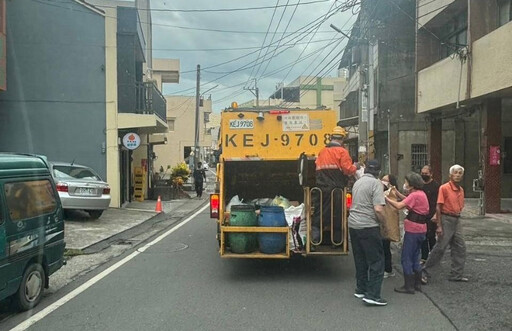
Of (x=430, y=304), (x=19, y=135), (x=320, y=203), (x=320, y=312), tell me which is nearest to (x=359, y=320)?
(x=320, y=312)

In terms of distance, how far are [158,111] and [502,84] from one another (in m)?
14.2

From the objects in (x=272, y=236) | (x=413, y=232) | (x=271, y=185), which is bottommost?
(x=272, y=236)

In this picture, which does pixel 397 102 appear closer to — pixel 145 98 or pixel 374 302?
pixel 145 98

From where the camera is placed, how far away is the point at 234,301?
637 centimetres

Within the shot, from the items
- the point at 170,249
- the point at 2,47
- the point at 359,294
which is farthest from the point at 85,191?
the point at 359,294

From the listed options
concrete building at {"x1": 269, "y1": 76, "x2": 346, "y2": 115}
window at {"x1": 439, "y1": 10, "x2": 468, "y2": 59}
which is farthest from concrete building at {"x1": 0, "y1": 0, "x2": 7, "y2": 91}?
concrete building at {"x1": 269, "y1": 76, "x2": 346, "y2": 115}

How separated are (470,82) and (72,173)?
11600mm

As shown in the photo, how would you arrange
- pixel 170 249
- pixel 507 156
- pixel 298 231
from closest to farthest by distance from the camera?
pixel 298 231 < pixel 170 249 < pixel 507 156

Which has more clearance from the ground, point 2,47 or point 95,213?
point 2,47

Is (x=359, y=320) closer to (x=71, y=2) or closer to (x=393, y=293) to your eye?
(x=393, y=293)

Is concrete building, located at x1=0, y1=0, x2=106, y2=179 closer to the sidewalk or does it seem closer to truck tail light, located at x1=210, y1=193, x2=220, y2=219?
the sidewalk

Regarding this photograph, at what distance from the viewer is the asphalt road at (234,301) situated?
5461 mm

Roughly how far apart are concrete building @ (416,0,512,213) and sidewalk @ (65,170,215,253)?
9594 millimetres

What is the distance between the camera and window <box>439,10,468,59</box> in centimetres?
1659
